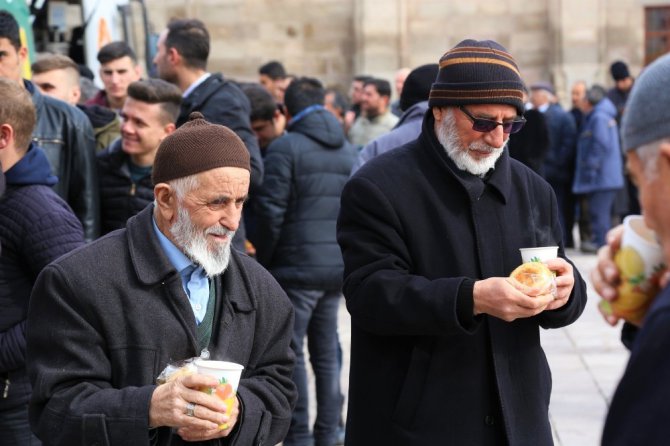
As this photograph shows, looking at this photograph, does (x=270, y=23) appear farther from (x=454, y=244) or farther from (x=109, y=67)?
(x=454, y=244)

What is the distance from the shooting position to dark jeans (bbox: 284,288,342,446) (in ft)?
23.4

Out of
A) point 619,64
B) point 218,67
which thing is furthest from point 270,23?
point 619,64

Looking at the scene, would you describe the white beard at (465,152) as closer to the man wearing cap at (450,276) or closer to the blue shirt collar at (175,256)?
the man wearing cap at (450,276)

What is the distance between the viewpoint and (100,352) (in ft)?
11.3

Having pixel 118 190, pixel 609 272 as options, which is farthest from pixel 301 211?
pixel 609 272

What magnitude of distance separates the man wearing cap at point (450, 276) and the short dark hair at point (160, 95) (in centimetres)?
183

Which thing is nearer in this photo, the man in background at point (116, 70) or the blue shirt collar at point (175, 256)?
the blue shirt collar at point (175, 256)

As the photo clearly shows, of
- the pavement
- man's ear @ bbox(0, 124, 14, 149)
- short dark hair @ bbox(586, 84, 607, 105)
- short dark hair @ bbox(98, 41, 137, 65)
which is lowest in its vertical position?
the pavement

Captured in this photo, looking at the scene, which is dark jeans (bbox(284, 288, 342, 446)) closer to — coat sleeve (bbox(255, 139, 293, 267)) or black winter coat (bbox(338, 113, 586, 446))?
coat sleeve (bbox(255, 139, 293, 267))

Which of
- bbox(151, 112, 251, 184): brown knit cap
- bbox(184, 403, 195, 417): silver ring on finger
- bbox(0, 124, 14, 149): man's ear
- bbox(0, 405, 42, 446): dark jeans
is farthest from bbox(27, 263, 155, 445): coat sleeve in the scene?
bbox(0, 124, 14, 149): man's ear

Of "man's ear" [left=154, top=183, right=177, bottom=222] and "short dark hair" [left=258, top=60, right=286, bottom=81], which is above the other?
"man's ear" [left=154, top=183, right=177, bottom=222]

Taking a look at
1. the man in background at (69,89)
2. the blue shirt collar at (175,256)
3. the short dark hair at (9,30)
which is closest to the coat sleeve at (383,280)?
the blue shirt collar at (175,256)

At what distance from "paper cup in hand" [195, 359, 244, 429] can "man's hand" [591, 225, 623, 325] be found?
1.02 meters

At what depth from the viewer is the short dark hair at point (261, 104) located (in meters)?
8.11
